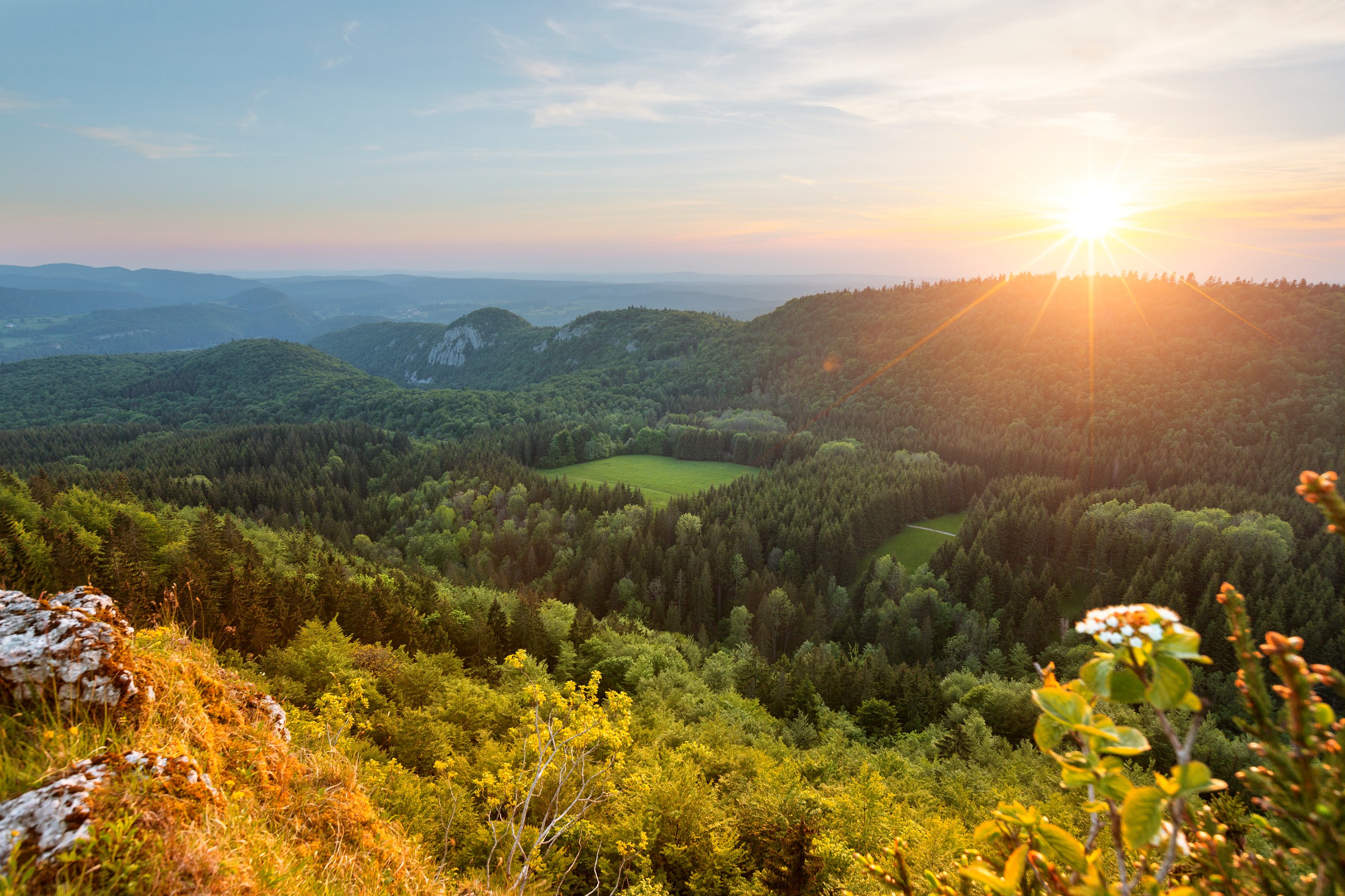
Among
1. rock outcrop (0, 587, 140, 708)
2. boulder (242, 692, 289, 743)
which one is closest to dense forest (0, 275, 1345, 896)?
boulder (242, 692, 289, 743)

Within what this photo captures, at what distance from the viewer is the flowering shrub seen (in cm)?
329

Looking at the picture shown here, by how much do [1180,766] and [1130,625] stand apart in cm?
73

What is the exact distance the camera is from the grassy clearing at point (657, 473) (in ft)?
496

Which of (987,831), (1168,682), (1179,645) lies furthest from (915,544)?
(1179,645)

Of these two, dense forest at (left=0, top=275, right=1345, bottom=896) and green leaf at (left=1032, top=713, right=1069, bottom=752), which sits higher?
green leaf at (left=1032, top=713, right=1069, bottom=752)

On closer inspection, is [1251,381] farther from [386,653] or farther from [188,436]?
[188,436]

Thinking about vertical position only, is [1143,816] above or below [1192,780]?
below

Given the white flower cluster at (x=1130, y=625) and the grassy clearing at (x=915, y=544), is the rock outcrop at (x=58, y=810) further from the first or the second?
Answer: the grassy clearing at (x=915, y=544)

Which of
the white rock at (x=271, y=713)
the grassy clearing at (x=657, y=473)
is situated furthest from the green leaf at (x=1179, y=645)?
the grassy clearing at (x=657, y=473)

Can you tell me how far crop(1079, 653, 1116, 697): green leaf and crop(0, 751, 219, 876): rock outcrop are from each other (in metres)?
9.08

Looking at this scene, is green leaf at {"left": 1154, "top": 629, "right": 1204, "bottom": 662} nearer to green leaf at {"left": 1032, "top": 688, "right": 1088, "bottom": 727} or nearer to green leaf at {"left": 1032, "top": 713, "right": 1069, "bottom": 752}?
green leaf at {"left": 1032, "top": 688, "right": 1088, "bottom": 727}

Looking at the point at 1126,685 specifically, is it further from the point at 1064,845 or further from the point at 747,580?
the point at 747,580

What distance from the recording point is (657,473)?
167875 millimetres

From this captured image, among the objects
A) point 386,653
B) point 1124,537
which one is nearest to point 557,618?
point 386,653
